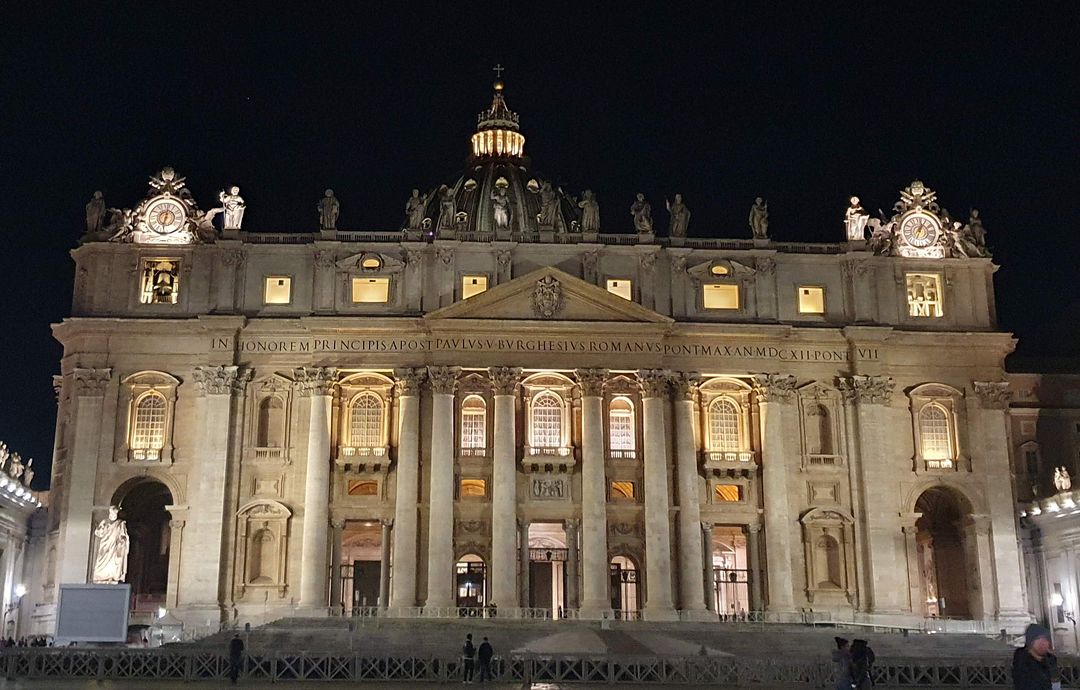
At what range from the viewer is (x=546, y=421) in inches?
2393

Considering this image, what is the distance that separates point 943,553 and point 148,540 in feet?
140

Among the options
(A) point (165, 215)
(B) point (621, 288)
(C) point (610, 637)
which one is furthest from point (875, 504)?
(A) point (165, 215)

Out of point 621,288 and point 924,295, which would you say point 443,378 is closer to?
point 621,288

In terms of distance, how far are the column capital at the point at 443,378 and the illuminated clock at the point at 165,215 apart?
15.4 meters

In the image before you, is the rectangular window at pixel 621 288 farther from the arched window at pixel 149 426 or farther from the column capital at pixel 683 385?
the arched window at pixel 149 426

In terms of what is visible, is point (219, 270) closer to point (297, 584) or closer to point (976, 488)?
point (297, 584)

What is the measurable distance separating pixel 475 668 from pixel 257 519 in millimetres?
25846

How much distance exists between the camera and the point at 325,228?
62.0 meters

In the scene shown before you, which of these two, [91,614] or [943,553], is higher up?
[943,553]

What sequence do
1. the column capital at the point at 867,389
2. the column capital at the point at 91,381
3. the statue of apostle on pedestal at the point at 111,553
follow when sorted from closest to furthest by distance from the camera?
1. the statue of apostle on pedestal at the point at 111,553
2. the column capital at the point at 91,381
3. the column capital at the point at 867,389

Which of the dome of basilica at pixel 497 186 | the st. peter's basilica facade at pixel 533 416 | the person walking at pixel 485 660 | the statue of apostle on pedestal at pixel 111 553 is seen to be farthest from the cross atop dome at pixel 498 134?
the person walking at pixel 485 660

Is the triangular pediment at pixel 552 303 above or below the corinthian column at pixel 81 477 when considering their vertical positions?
above

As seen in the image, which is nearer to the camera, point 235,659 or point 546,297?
point 235,659

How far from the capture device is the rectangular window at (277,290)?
61.8 meters
